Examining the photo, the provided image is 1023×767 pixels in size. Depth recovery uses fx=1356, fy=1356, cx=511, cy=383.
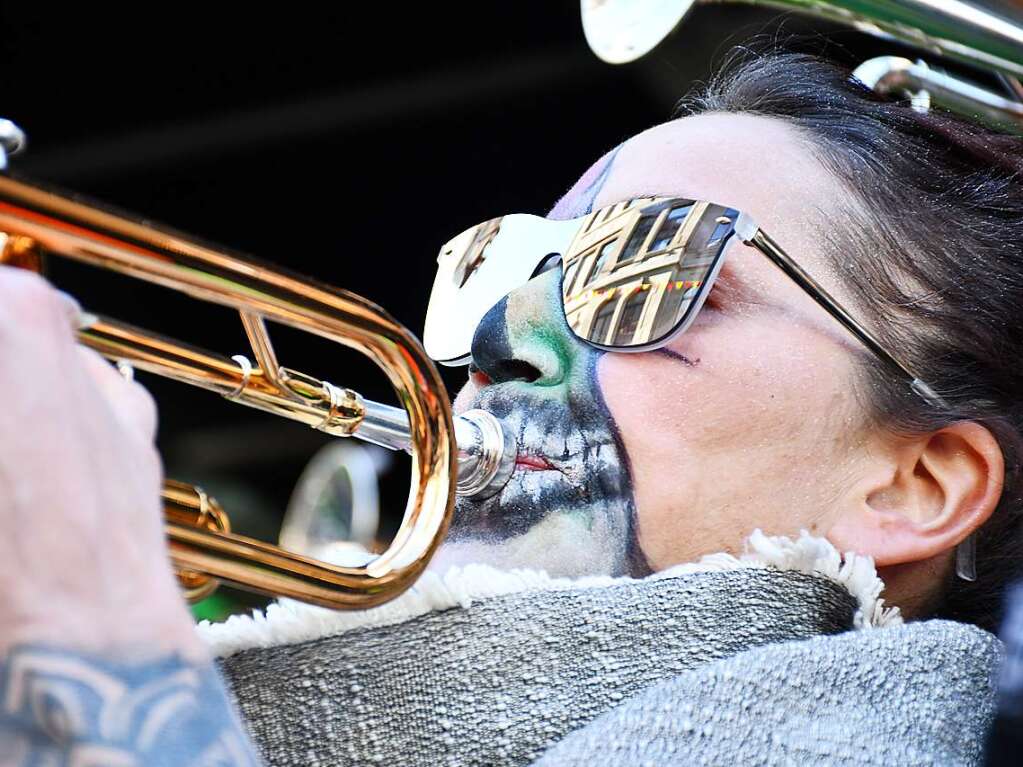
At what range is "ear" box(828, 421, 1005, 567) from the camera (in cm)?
147

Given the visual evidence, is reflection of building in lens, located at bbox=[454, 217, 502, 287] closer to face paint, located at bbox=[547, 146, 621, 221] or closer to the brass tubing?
face paint, located at bbox=[547, 146, 621, 221]

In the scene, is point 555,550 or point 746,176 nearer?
point 555,550

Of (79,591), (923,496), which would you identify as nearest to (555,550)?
(923,496)

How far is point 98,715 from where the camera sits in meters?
0.73

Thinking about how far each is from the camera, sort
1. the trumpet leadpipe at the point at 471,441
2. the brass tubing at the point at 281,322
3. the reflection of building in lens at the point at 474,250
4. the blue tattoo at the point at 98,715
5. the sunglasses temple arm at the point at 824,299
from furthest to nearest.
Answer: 1. the reflection of building in lens at the point at 474,250
2. the sunglasses temple arm at the point at 824,299
3. the trumpet leadpipe at the point at 471,441
4. the brass tubing at the point at 281,322
5. the blue tattoo at the point at 98,715

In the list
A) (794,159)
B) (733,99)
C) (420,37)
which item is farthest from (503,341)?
(420,37)

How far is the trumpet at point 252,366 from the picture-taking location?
0.96 metres

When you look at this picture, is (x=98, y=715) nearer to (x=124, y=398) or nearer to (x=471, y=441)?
(x=124, y=398)

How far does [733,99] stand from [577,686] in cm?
95

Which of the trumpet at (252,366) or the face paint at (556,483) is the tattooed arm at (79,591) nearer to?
the trumpet at (252,366)

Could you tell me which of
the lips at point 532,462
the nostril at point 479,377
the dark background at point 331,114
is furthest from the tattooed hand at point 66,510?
the dark background at point 331,114

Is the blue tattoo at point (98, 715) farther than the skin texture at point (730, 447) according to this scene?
No

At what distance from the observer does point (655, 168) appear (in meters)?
1.65

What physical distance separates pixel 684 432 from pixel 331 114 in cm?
151
